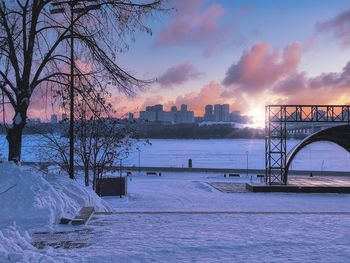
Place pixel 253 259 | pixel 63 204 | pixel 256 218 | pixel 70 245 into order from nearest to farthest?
pixel 253 259, pixel 70 245, pixel 63 204, pixel 256 218

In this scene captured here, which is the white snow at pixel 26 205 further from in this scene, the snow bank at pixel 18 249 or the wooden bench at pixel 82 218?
the wooden bench at pixel 82 218

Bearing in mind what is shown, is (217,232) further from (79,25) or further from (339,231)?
(79,25)

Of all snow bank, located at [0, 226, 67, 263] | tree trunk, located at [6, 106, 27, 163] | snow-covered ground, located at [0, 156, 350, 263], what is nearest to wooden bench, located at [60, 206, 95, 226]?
snow-covered ground, located at [0, 156, 350, 263]

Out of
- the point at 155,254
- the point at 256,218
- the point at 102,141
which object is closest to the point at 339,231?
the point at 256,218

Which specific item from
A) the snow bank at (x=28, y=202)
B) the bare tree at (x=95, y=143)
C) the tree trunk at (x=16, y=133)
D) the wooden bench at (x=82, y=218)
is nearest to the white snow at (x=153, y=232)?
the snow bank at (x=28, y=202)

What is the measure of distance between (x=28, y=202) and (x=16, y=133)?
429 centimetres

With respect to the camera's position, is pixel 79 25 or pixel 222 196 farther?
pixel 222 196

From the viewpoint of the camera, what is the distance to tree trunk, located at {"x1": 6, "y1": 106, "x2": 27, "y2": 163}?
13.8 metres

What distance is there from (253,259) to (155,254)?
158 centimetres

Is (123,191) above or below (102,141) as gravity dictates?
below

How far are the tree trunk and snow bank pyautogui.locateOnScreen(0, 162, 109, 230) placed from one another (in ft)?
8.16

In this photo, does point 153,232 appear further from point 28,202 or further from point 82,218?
point 28,202

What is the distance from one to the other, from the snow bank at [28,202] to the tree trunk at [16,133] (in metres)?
2.49

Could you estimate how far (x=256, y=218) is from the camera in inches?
460
